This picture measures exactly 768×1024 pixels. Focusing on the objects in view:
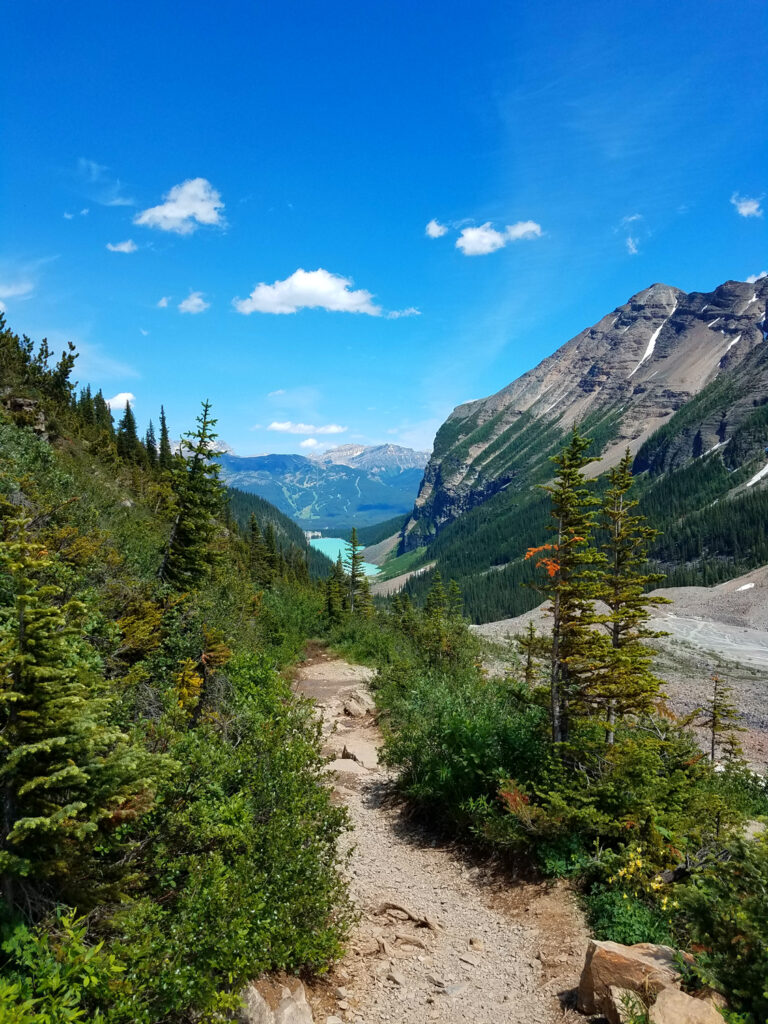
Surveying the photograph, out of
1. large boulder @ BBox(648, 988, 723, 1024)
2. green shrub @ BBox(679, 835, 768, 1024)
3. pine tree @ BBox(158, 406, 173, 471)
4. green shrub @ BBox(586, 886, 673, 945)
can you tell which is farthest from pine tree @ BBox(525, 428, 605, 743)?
pine tree @ BBox(158, 406, 173, 471)

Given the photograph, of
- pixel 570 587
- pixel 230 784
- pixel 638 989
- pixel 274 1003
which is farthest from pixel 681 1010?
pixel 570 587

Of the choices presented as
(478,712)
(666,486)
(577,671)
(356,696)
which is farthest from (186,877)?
(666,486)

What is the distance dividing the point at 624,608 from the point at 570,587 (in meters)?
5.34

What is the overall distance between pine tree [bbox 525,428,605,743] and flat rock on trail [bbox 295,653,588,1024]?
386 cm

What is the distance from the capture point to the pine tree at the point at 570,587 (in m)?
12.2

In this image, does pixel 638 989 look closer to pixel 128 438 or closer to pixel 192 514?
pixel 192 514

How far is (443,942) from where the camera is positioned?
8.39 m

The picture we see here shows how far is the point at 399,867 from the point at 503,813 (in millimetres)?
2410

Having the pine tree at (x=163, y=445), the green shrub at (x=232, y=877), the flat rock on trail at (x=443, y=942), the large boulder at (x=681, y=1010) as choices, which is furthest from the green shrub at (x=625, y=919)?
the pine tree at (x=163, y=445)

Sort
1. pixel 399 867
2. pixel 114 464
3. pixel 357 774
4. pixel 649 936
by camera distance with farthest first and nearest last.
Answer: pixel 114 464 → pixel 357 774 → pixel 399 867 → pixel 649 936

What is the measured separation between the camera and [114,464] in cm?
3794

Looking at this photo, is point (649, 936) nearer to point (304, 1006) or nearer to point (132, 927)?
point (304, 1006)

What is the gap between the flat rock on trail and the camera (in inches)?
271

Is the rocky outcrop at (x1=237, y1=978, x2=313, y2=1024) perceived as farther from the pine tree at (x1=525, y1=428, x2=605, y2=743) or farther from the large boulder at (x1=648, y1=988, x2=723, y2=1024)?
the pine tree at (x1=525, y1=428, x2=605, y2=743)
